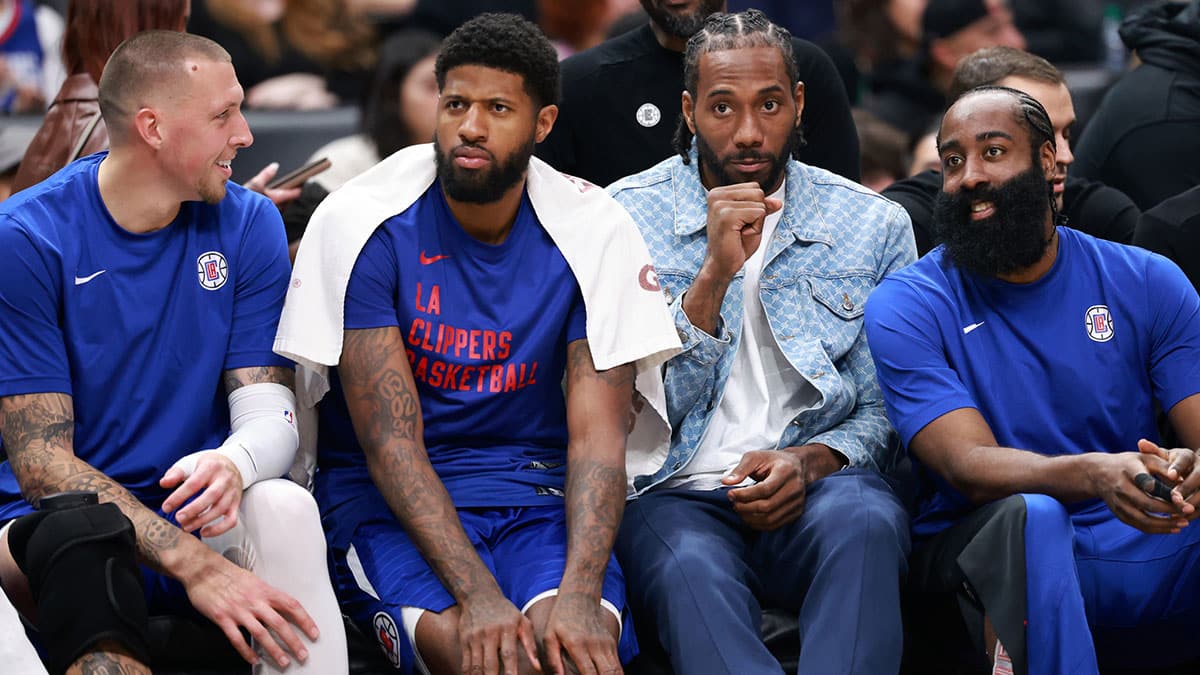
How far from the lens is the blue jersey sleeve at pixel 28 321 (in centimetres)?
335

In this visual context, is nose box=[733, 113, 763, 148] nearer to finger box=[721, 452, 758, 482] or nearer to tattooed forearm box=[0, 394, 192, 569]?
finger box=[721, 452, 758, 482]

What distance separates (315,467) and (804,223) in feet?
4.30

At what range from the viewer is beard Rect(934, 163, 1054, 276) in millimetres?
3709

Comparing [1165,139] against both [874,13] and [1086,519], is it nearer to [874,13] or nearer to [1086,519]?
[1086,519]

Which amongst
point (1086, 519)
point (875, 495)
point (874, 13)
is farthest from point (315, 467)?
point (874, 13)

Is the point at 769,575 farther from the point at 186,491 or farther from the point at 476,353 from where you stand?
the point at 186,491

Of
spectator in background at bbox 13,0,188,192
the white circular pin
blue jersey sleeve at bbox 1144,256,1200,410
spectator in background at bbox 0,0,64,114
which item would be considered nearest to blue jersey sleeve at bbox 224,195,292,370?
spectator in background at bbox 13,0,188,192

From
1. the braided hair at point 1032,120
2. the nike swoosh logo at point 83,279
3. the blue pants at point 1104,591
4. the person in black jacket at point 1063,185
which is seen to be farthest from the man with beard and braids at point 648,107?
the nike swoosh logo at point 83,279

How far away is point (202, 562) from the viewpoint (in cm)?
324

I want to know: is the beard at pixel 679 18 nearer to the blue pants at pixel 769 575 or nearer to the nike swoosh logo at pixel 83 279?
the blue pants at pixel 769 575

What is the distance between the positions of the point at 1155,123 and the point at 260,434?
2.84 metres

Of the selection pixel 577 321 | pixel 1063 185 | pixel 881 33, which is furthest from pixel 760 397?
pixel 881 33

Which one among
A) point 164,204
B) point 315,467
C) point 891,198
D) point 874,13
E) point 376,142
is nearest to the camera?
point 164,204

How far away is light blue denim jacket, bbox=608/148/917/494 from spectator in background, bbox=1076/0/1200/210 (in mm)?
1093
